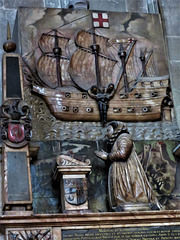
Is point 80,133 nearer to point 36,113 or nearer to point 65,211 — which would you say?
point 36,113

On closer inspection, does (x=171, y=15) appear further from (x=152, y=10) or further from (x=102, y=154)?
(x=102, y=154)

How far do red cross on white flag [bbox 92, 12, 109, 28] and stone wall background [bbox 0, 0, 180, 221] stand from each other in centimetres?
87

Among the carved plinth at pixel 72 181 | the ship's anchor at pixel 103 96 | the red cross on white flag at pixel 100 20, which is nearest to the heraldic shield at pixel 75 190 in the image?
the carved plinth at pixel 72 181

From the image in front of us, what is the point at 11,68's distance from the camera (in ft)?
38.9

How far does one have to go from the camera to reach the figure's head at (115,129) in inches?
464

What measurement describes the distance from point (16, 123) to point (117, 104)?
2349 millimetres

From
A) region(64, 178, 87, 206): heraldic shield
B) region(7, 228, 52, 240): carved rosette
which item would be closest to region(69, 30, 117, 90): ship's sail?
region(64, 178, 87, 206): heraldic shield

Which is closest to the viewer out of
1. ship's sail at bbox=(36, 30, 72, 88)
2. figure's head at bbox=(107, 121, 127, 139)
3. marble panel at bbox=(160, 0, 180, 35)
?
figure's head at bbox=(107, 121, 127, 139)

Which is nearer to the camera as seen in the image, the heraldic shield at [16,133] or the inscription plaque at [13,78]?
the heraldic shield at [16,133]

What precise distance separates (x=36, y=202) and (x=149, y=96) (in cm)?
321

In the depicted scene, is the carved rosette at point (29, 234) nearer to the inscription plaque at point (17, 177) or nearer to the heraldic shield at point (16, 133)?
the inscription plaque at point (17, 177)

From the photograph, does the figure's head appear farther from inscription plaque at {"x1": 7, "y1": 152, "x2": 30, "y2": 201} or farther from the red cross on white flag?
the red cross on white flag

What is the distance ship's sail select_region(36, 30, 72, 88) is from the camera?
12.7 metres

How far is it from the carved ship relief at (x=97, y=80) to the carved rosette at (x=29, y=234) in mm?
2661
